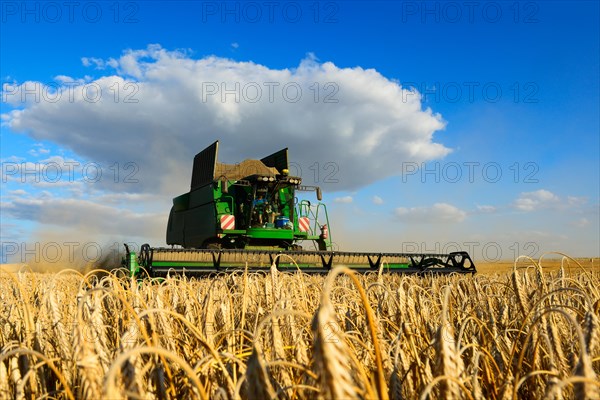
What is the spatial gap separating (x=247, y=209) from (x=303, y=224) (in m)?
1.54

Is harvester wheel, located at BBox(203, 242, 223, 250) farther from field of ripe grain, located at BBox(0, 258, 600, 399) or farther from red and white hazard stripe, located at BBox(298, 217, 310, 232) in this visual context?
field of ripe grain, located at BBox(0, 258, 600, 399)

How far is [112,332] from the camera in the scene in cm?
272

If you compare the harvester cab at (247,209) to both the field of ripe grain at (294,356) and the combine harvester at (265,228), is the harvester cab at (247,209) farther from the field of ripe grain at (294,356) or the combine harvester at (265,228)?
the field of ripe grain at (294,356)

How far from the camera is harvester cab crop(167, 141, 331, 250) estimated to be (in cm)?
1093

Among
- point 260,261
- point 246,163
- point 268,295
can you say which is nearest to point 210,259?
point 260,261

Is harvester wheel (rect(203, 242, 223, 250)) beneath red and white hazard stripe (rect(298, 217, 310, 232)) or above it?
beneath

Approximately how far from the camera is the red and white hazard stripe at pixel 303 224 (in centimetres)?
1184

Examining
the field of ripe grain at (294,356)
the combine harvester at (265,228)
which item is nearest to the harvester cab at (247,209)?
the combine harvester at (265,228)

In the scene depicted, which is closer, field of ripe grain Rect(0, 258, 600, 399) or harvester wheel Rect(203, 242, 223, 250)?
field of ripe grain Rect(0, 258, 600, 399)

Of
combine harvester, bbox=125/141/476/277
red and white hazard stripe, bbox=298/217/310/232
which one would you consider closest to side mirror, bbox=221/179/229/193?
combine harvester, bbox=125/141/476/277

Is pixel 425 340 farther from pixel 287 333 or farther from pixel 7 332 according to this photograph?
pixel 7 332

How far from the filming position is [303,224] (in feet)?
39.0

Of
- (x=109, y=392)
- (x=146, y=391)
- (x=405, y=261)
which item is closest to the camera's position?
(x=109, y=392)

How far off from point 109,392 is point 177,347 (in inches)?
59.6
